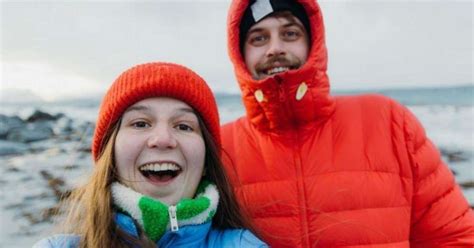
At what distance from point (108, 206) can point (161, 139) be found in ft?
→ 0.93

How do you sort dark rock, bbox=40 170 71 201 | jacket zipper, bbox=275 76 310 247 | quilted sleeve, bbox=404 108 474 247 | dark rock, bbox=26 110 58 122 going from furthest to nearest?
1. dark rock, bbox=26 110 58 122
2. dark rock, bbox=40 170 71 201
3. quilted sleeve, bbox=404 108 474 247
4. jacket zipper, bbox=275 76 310 247

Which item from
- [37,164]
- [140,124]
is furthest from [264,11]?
[37,164]

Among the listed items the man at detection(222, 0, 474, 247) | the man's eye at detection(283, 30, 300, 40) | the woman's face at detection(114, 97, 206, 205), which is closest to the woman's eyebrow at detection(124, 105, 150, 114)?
the woman's face at detection(114, 97, 206, 205)

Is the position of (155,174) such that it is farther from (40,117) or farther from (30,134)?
(40,117)

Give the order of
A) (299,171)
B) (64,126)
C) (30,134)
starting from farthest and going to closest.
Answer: (64,126) → (30,134) → (299,171)

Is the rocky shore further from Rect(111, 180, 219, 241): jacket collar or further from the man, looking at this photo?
Rect(111, 180, 219, 241): jacket collar

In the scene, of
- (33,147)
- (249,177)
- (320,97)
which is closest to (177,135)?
(249,177)

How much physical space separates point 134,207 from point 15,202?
3.37 m

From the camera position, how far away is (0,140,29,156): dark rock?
581cm

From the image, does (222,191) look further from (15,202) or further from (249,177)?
(15,202)

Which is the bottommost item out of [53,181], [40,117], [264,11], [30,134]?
[53,181]

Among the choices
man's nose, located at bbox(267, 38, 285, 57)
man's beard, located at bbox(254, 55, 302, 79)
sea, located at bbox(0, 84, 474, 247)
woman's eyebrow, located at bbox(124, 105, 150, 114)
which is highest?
man's nose, located at bbox(267, 38, 285, 57)

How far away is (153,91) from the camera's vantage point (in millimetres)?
1718

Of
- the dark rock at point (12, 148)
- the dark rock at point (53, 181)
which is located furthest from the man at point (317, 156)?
the dark rock at point (12, 148)
